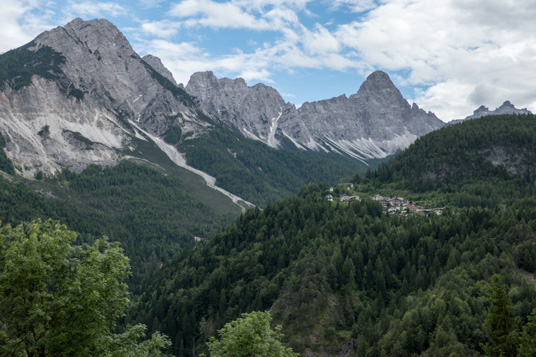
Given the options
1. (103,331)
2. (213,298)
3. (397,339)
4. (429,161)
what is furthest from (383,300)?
(429,161)

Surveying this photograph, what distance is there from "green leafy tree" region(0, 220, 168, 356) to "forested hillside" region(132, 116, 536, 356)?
53.8m

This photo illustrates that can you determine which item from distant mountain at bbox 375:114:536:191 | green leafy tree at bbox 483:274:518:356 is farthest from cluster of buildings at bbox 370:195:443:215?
green leafy tree at bbox 483:274:518:356

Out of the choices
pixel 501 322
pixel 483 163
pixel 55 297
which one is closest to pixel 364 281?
pixel 501 322

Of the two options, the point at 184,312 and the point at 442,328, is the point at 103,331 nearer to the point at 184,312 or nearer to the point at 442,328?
the point at 442,328

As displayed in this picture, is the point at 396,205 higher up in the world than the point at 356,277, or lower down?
higher up

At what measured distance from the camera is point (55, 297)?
1118 inches

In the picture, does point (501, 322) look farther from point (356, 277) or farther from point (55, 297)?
point (356, 277)

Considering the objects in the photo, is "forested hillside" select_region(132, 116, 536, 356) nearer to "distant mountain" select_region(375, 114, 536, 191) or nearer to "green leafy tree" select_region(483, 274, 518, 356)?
"green leafy tree" select_region(483, 274, 518, 356)

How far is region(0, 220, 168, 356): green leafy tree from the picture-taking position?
26.7 metres

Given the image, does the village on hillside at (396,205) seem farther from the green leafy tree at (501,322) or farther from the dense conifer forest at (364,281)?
the green leafy tree at (501,322)

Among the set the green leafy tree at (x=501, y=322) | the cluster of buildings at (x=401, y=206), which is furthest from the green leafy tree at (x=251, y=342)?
the cluster of buildings at (x=401, y=206)

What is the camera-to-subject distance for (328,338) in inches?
3504

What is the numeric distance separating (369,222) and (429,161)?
3139 inches

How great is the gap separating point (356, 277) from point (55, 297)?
288 ft
